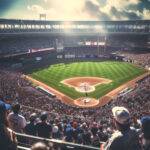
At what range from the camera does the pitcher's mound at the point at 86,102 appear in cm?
3383

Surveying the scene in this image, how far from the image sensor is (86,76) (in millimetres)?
48500

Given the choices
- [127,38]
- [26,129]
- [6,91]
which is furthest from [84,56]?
[26,129]

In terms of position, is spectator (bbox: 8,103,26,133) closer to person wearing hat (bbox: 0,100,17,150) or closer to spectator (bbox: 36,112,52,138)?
spectator (bbox: 36,112,52,138)

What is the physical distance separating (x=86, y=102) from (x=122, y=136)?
2954 centimetres

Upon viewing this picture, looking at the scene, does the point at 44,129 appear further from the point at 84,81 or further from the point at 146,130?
the point at 84,81

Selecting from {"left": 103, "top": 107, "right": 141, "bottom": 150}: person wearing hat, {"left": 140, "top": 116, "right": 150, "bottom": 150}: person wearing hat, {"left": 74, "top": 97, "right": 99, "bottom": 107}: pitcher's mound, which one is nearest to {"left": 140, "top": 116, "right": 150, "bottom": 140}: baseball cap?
{"left": 140, "top": 116, "right": 150, "bottom": 150}: person wearing hat

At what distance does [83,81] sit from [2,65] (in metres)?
18.7

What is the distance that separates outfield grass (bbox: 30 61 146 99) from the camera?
39.9 metres

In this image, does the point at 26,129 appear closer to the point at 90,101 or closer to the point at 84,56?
the point at 90,101

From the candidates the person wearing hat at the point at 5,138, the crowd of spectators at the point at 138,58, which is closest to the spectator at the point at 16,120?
the person wearing hat at the point at 5,138

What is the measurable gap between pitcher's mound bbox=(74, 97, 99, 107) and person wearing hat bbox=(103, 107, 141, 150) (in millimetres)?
28406

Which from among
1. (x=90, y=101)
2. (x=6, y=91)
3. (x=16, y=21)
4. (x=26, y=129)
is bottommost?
(x=90, y=101)

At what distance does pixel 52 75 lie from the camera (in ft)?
162

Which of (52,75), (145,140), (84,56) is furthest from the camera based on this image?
(84,56)
